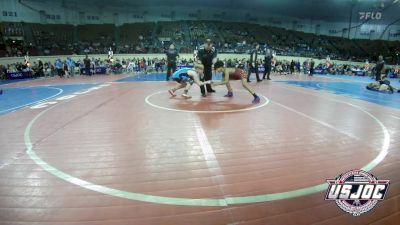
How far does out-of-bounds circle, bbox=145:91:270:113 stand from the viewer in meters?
7.81

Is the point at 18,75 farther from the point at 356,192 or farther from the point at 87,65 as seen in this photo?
the point at 356,192

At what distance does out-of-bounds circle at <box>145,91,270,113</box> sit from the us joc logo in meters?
4.89

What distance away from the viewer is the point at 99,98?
991cm

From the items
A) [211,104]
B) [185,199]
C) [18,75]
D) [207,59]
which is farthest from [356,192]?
[18,75]

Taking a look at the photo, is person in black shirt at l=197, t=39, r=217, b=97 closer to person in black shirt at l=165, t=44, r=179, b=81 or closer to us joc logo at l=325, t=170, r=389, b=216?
person in black shirt at l=165, t=44, r=179, b=81

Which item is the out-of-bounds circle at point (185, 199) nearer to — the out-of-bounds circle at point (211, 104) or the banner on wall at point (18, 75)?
the out-of-bounds circle at point (211, 104)

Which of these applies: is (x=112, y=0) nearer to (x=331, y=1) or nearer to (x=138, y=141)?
(x=331, y=1)

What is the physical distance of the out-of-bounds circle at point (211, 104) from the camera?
781cm

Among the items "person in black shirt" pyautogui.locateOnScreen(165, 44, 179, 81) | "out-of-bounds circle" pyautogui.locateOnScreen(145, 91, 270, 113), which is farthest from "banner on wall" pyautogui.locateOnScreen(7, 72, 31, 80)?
"out-of-bounds circle" pyautogui.locateOnScreen(145, 91, 270, 113)

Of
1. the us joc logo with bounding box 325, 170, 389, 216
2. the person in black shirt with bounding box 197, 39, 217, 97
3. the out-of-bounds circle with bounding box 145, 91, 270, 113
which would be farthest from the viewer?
the person in black shirt with bounding box 197, 39, 217, 97

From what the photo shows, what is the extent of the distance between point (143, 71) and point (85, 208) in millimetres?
22931

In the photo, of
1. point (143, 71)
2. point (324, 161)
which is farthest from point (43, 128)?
point (143, 71)

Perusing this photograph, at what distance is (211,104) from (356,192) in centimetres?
612

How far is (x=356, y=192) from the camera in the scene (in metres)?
2.72
